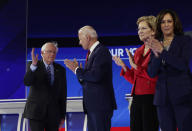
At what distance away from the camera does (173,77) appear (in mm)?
2332

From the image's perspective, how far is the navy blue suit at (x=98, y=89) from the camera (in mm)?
2889

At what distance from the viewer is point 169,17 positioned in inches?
96.9

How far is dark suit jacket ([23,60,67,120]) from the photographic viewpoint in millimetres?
3408

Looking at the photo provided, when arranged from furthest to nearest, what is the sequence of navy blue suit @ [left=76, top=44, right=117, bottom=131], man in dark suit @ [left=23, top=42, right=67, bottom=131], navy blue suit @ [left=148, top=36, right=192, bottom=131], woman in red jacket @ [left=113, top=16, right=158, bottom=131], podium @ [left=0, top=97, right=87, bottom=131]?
podium @ [left=0, top=97, right=87, bottom=131]
man in dark suit @ [left=23, top=42, right=67, bottom=131]
navy blue suit @ [left=76, top=44, right=117, bottom=131]
woman in red jacket @ [left=113, top=16, right=158, bottom=131]
navy blue suit @ [left=148, top=36, right=192, bottom=131]

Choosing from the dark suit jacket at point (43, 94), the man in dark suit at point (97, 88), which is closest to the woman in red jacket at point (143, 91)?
the man in dark suit at point (97, 88)

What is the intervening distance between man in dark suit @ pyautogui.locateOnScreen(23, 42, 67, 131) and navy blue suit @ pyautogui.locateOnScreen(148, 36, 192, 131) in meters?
1.45

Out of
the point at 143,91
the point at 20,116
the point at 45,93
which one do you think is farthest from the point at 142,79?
the point at 20,116

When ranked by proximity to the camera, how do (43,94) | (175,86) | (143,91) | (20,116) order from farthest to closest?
(20,116)
(43,94)
(143,91)
(175,86)

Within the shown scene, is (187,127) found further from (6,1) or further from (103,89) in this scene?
(6,1)

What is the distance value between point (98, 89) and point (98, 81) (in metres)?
0.08

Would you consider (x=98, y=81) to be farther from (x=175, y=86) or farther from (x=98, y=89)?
(x=175, y=86)

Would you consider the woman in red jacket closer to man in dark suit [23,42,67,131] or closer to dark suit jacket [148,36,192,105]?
dark suit jacket [148,36,192,105]

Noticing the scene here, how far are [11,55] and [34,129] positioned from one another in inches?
157

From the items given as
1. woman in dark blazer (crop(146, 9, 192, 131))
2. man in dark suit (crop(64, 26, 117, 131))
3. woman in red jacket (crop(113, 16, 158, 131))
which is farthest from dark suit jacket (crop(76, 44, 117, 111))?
woman in dark blazer (crop(146, 9, 192, 131))
